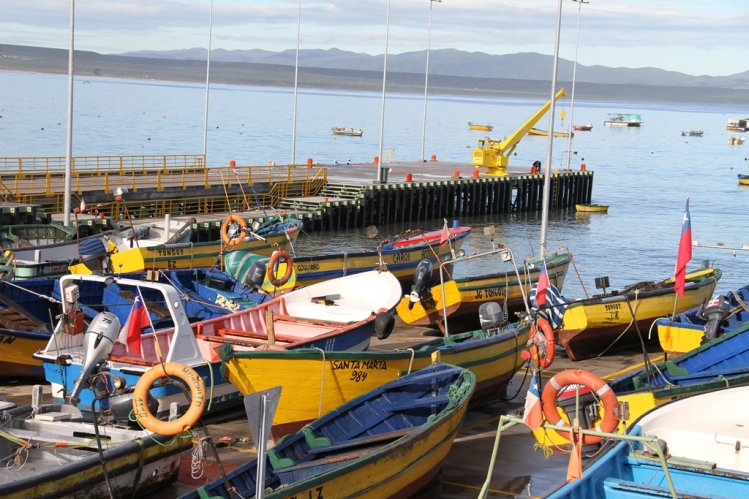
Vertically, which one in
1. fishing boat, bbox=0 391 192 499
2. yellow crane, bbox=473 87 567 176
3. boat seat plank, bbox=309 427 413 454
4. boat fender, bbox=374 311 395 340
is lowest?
fishing boat, bbox=0 391 192 499

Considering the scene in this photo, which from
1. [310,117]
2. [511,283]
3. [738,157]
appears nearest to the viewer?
[511,283]

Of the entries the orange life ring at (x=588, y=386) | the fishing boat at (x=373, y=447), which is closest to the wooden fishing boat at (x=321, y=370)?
the fishing boat at (x=373, y=447)

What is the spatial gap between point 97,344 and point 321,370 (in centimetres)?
320

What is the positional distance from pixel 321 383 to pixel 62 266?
37.8ft

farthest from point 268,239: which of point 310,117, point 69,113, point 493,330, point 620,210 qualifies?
point 310,117

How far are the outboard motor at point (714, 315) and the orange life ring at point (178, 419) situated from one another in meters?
12.2

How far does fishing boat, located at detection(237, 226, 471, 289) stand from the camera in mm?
29812

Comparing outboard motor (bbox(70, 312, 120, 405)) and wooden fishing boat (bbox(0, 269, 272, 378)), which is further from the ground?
outboard motor (bbox(70, 312, 120, 405))

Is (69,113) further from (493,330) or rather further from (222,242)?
(493,330)

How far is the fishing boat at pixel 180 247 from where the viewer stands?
2844 cm

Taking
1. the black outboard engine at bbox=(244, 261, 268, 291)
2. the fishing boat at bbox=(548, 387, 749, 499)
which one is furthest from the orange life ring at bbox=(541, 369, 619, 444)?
the black outboard engine at bbox=(244, 261, 268, 291)

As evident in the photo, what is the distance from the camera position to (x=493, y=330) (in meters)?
21.0

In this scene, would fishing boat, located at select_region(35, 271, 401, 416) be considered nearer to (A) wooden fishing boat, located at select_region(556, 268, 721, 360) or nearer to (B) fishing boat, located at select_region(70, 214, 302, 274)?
(A) wooden fishing boat, located at select_region(556, 268, 721, 360)

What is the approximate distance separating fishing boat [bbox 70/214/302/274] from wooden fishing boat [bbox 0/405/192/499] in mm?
11022
